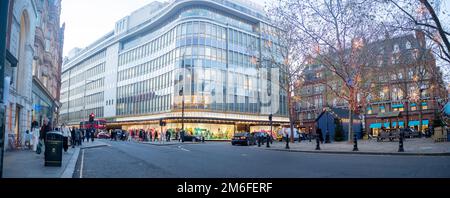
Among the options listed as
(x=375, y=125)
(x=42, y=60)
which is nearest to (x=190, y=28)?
(x=42, y=60)

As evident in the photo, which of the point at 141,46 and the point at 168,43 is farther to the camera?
the point at 141,46

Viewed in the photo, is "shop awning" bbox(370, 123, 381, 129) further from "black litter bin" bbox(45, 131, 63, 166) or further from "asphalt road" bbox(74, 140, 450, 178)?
"black litter bin" bbox(45, 131, 63, 166)

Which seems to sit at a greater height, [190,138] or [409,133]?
[409,133]

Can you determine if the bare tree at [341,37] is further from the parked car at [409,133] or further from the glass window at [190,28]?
the glass window at [190,28]

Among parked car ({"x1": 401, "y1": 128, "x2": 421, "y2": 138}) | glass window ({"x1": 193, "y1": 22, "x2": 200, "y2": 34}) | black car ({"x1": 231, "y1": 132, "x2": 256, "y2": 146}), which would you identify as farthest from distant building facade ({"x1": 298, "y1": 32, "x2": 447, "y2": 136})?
glass window ({"x1": 193, "y1": 22, "x2": 200, "y2": 34})

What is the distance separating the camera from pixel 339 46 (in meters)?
27.7

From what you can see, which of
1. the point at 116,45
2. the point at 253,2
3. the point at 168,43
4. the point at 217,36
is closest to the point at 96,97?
the point at 116,45

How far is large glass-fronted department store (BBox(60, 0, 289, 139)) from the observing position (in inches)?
2322

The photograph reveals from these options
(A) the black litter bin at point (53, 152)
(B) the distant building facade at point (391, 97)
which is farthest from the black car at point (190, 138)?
(A) the black litter bin at point (53, 152)

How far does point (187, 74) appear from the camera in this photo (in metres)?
58.8

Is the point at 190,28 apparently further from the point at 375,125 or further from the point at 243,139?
the point at 375,125
